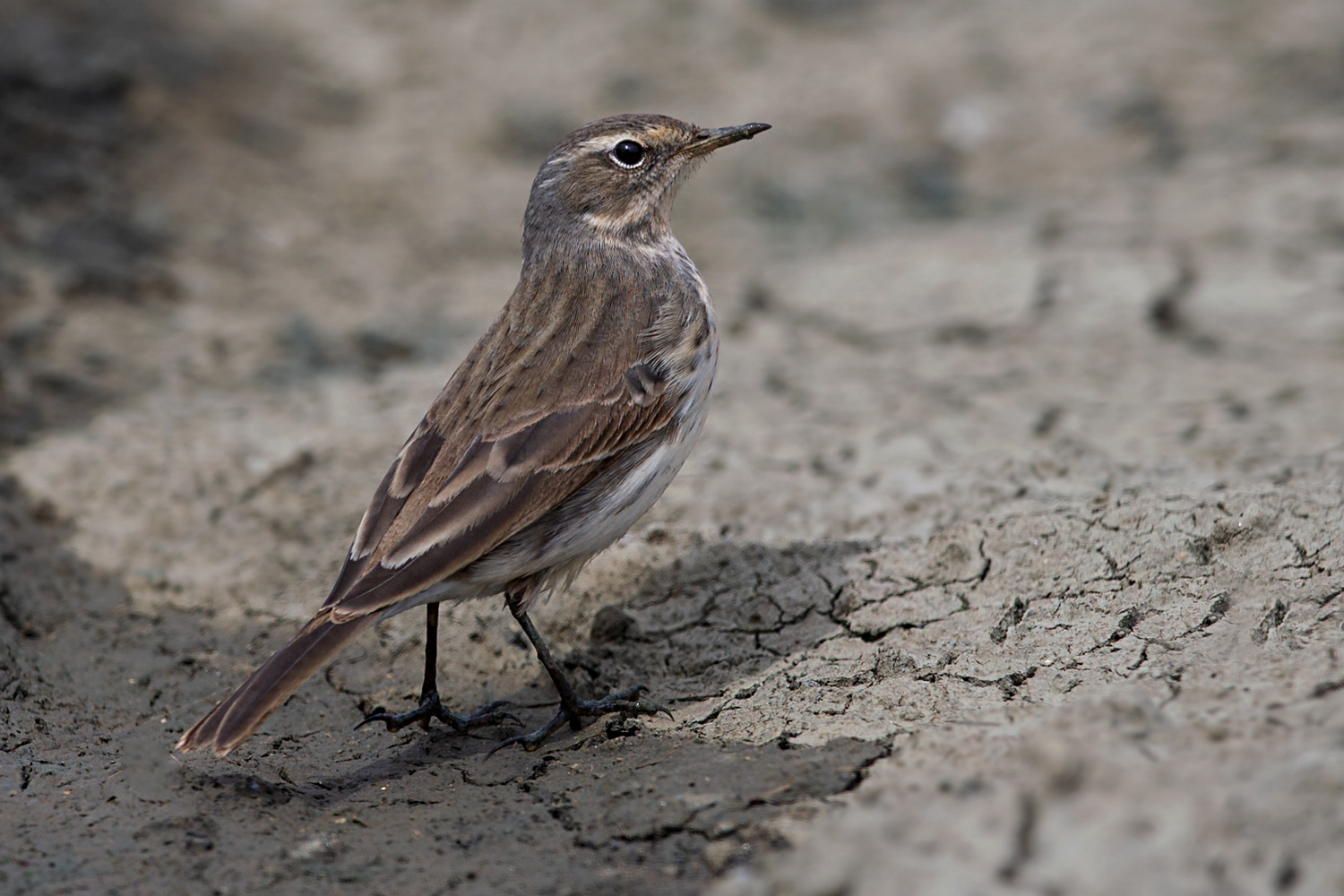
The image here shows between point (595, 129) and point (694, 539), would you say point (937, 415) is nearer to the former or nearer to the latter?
point (694, 539)

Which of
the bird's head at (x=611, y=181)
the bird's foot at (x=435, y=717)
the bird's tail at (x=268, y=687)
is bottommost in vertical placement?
the bird's foot at (x=435, y=717)

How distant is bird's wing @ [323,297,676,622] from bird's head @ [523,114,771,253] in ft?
2.67

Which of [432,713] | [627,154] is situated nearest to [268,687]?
[432,713]

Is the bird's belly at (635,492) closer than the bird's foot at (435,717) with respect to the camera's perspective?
Yes

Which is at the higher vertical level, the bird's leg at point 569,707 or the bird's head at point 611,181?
the bird's head at point 611,181

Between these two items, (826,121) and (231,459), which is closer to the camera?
(231,459)

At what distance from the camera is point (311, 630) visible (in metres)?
4.28

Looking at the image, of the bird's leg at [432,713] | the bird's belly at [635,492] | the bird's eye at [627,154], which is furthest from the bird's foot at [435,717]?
the bird's eye at [627,154]

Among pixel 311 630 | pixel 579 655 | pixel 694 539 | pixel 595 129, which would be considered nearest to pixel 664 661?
pixel 579 655

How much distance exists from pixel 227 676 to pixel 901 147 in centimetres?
669

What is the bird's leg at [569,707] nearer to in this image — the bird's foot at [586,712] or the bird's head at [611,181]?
the bird's foot at [586,712]

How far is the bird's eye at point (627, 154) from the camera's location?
18.4 ft

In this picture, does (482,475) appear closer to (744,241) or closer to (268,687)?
(268,687)

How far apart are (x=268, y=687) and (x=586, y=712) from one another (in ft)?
3.73
